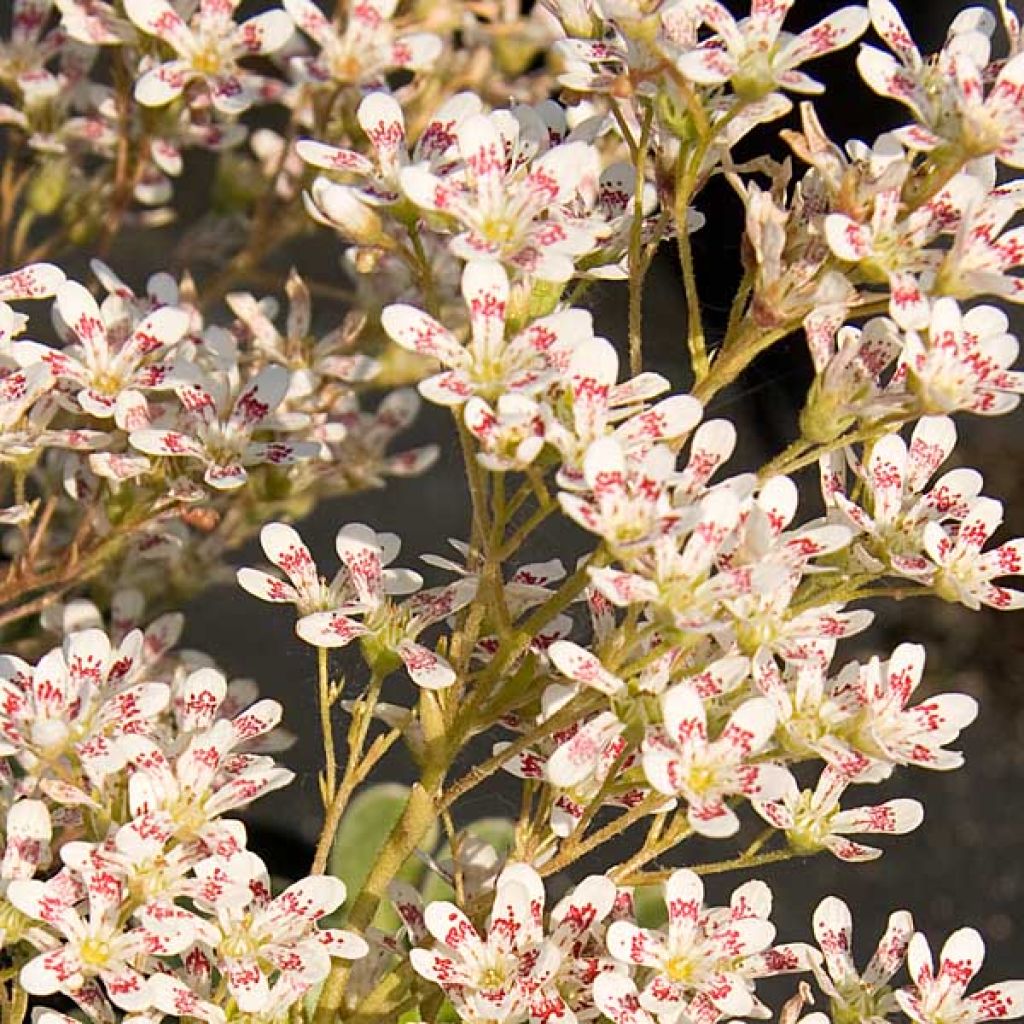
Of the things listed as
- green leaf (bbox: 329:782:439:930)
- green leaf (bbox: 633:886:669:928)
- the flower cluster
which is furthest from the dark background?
the flower cluster

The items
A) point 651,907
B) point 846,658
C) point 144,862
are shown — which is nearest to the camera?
point 144,862

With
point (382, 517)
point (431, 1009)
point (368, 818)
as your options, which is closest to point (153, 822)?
point (431, 1009)

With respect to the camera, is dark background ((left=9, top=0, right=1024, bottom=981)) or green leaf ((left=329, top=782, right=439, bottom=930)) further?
dark background ((left=9, top=0, right=1024, bottom=981))

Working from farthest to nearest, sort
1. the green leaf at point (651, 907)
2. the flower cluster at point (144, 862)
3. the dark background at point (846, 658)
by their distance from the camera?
the dark background at point (846, 658) < the green leaf at point (651, 907) < the flower cluster at point (144, 862)

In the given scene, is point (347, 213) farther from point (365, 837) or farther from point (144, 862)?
point (365, 837)

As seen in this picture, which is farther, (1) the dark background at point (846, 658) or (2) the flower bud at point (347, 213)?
(1) the dark background at point (846, 658)

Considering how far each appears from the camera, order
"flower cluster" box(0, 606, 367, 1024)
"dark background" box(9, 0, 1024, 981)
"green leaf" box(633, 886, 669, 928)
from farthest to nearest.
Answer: "dark background" box(9, 0, 1024, 981), "green leaf" box(633, 886, 669, 928), "flower cluster" box(0, 606, 367, 1024)

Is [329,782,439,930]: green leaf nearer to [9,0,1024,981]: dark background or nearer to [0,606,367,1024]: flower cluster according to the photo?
[9,0,1024,981]: dark background

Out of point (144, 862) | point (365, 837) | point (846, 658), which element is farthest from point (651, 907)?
point (846, 658)

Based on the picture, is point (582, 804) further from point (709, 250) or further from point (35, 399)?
point (709, 250)

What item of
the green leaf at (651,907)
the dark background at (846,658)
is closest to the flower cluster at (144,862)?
the green leaf at (651,907)

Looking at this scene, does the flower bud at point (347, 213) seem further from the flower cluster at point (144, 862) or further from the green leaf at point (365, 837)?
the green leaf at point (365, 837)
